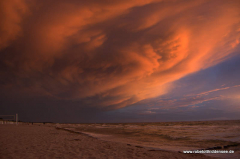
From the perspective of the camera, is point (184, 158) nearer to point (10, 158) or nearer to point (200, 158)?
point (200, 158)

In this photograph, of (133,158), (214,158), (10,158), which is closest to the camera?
(10,158)

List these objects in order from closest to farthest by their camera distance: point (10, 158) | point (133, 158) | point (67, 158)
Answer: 1. point (10, 158)
2. point (67, 158)
3. point (133, 158)

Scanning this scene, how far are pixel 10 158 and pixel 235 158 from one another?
42.4 ft

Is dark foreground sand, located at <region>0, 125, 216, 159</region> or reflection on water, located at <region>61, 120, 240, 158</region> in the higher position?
dark foreground sand, located at <region>0, 125, 216, 159</region>

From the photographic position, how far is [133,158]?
8062 mm

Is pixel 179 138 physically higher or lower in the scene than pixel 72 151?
lower

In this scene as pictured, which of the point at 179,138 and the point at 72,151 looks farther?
the point at 179,138

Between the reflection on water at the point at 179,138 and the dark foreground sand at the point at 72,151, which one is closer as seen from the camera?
the dark foreground sand at the point at 72,151

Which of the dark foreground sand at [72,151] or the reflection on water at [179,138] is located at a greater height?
the dark foreground sand at [72,151]

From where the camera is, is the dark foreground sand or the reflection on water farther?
the reflection on water

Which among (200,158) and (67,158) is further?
(200,158)

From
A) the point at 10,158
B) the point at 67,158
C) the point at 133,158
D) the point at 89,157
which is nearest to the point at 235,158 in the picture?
the point at 133,158

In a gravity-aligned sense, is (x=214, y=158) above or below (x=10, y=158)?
below

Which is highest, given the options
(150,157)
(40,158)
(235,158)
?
(40,158)
